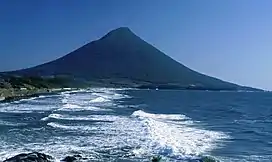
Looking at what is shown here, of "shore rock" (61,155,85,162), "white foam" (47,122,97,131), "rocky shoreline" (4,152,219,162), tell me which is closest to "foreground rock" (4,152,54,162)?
"rocky shoreline" (4,152,219,162)

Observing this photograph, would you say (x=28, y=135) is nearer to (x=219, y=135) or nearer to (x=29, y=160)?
(x=29, y=160)

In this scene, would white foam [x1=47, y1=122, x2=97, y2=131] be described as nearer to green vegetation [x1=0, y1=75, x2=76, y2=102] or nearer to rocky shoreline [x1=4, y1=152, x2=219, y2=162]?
rocky shoreline [x1=4, y1=152, x2=219, y2=162]

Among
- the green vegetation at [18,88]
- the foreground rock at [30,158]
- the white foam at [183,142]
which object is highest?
the green vegetation at [18,88]

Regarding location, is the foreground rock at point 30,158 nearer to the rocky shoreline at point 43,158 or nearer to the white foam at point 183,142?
the rocky shoreline at point 43,158

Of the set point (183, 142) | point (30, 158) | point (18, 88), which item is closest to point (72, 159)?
point (30, 158)

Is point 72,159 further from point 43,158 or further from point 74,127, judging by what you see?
point 74,127

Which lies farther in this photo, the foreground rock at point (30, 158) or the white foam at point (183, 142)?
the white foam at point (183, 142)

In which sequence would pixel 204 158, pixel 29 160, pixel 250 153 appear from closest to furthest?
pixel 29 160
pixel 204 158
pixel 250 153

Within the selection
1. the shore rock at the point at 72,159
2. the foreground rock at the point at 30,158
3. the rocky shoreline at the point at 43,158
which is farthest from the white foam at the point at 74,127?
the foreground rock at the point at 30,158

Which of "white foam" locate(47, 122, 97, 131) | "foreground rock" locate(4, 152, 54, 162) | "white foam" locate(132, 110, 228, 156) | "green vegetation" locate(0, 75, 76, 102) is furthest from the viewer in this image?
"green vegetation" locate(0, 75, 76, 102)

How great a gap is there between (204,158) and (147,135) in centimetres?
805

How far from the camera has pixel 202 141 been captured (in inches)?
1024

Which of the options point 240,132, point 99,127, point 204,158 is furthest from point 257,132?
point 204,158

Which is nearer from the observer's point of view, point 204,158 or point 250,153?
point 204,158
